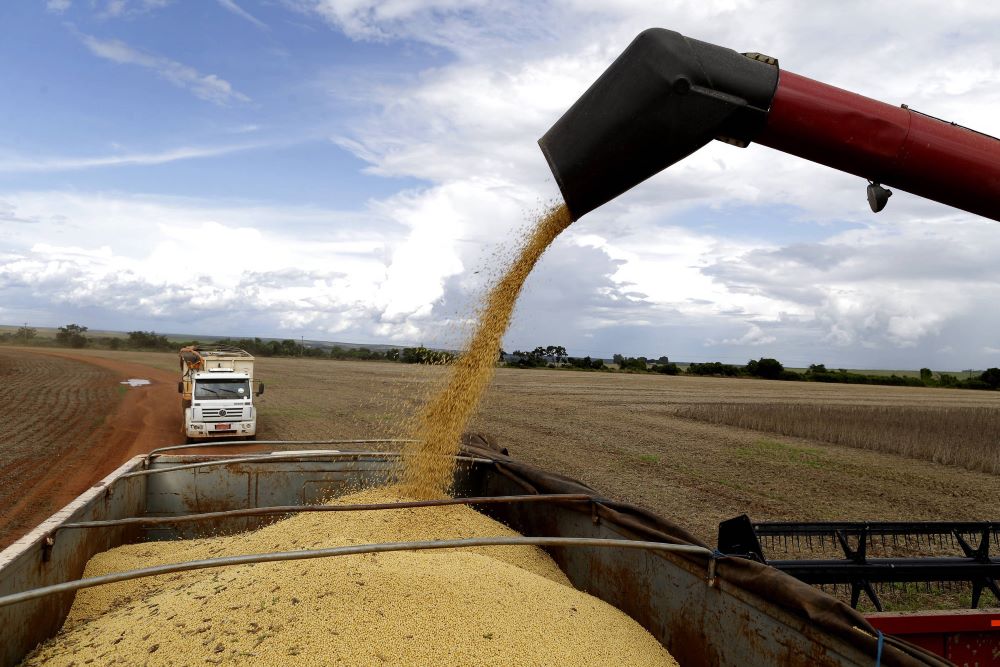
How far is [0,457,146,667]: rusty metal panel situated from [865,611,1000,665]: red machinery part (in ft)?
11.1

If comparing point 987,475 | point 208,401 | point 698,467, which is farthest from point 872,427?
point 208,401

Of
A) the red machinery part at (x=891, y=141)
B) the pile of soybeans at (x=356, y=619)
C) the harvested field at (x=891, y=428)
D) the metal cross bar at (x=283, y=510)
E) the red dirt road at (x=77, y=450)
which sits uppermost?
the red machinery part at (x=891, y=141)

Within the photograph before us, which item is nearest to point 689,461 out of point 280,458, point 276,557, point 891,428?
point 280,458

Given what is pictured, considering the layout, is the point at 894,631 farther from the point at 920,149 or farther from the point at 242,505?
the point at 242,505

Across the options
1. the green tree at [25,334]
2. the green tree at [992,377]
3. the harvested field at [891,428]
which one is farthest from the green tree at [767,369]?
the green tree at [25,334]

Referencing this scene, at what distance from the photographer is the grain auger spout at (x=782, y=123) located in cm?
253

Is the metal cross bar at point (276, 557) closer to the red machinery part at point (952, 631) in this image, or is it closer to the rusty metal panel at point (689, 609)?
the rusty metal panel at point (689, 609)

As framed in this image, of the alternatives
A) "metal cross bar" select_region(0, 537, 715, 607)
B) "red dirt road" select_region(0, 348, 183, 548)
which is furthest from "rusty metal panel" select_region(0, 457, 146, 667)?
"red dirt road" select_region(0, 348, 183, 548)

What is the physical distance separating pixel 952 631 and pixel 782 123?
2.37 metres

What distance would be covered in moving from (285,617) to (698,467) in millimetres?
10371

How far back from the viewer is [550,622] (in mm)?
2891

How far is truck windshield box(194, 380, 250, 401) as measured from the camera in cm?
1295

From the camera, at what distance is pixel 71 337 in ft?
213

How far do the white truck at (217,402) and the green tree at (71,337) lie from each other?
59639 millimetres
